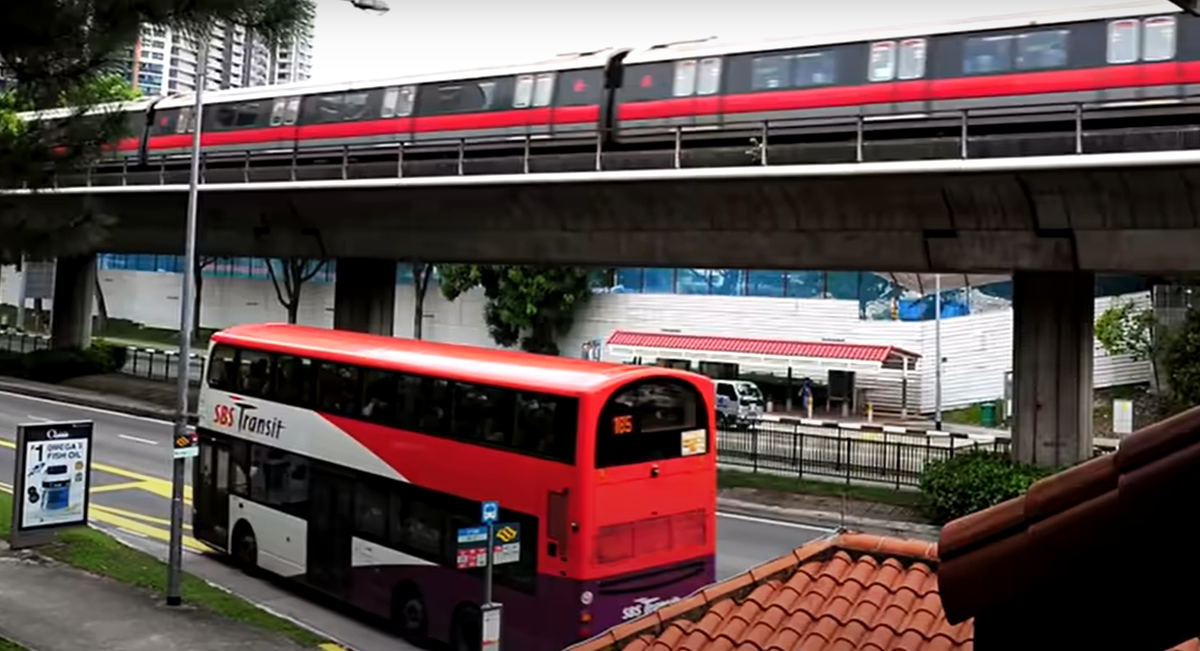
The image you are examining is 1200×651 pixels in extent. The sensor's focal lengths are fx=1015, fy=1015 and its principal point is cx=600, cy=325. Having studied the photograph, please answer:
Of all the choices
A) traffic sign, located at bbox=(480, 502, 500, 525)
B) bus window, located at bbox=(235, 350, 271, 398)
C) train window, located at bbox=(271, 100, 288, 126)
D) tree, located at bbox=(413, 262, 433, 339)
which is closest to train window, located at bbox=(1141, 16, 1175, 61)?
traffic sign, located at bbox=(480, 502, 500, 525)

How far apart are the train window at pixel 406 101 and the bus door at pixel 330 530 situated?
1352 cm

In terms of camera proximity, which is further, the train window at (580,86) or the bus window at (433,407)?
the train window at (580,86)

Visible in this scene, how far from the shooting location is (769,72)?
64.2 feet

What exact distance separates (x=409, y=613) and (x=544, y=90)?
44.4 ft

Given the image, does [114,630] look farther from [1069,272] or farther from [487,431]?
[1069,272]

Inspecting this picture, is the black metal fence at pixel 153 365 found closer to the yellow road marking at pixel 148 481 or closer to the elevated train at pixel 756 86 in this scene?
the elevated train at pixel 756 86

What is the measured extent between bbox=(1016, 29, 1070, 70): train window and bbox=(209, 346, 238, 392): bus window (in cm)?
1352

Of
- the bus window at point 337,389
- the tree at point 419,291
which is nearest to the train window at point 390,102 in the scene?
the tree at point 419,291

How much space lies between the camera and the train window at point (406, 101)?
24.7m

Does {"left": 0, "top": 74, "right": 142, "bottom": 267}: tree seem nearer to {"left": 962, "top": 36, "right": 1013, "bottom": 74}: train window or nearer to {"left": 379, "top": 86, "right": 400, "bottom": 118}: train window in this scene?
{"left": 962, "top": 36, "right": 1013, "bottom": 74}: train window

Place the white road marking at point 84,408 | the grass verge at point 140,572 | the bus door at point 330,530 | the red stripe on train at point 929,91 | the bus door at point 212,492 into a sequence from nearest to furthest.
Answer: the grass verge at point 140,572
the bus door at point 330,530
the bus door at point 212,492
the red stripe on train at point 929,91
the white road marking at point 84,408

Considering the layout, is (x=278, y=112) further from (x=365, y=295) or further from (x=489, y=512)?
(x=489, y=512)

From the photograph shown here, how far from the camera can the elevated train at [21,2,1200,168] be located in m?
16.1

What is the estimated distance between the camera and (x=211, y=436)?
1525 cm
